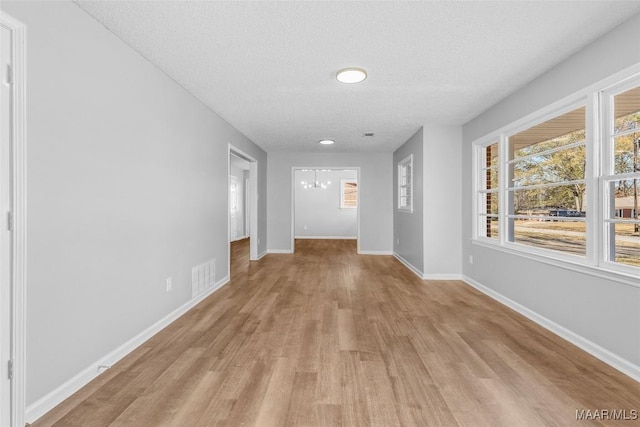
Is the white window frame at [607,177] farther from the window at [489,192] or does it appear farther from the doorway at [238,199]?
the doorway at [238,199]

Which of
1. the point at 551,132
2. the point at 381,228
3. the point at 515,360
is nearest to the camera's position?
the point at 515,360

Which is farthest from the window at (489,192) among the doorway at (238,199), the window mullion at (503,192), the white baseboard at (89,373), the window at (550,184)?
the doorway at (238,199)

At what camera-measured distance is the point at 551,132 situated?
3.13 meters

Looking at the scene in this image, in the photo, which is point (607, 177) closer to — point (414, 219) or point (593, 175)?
point (593, 175)

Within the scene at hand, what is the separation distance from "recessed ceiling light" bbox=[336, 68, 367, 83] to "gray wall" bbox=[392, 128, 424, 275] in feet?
7.25

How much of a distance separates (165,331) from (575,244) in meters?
3.62

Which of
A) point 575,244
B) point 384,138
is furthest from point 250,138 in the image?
point 575,244

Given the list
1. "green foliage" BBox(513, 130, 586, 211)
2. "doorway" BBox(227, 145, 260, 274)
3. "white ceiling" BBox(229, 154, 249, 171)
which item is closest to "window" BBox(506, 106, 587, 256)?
"green foliage" BBox(513, 130, 586, 211)

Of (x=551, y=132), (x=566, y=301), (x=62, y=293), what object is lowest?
(x=566, y=301)

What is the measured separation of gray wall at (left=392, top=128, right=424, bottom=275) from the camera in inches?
196

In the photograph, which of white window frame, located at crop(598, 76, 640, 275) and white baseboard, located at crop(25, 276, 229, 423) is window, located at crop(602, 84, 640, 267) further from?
white baseboard, located at crop(25, 276, 229, 423)

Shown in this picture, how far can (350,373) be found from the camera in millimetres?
2072

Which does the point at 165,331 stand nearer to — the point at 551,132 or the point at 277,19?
the point at 277,19

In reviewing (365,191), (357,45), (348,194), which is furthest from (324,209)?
(357,45)
